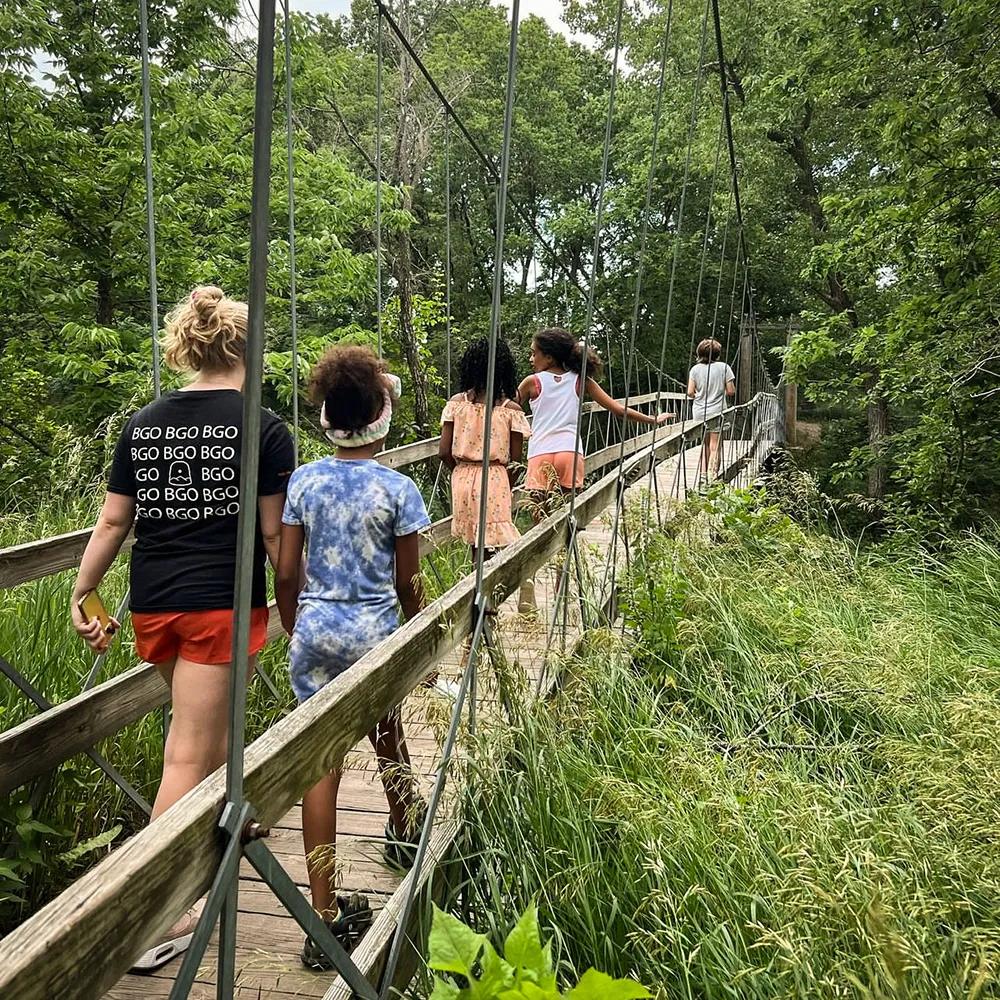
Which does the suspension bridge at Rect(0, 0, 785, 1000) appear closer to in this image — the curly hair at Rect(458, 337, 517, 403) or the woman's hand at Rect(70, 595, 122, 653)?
the woman's hand at Rect(70, 595, 122, 653)

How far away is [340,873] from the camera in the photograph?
1800 millimetres

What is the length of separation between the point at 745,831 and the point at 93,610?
1377mm

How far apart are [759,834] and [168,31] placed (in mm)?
7851

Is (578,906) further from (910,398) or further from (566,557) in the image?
(910,398)

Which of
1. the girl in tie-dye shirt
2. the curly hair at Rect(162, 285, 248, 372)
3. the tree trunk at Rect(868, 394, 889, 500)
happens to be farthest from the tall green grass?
the tree trunk at Rect(868, 394, 889, 500)

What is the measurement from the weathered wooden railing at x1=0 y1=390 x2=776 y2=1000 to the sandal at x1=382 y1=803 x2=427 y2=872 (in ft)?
1.18

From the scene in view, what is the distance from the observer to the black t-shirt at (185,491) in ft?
5.75

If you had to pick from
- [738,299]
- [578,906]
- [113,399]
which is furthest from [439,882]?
[738,299]

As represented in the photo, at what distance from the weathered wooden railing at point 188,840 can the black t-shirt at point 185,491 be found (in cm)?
44

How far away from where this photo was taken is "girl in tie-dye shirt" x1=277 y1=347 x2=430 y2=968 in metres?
1.84

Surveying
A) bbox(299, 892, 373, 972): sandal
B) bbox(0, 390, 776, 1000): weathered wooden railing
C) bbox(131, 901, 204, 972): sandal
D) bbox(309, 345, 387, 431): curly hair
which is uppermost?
bbox(309, 345, 387, 431): curly hair

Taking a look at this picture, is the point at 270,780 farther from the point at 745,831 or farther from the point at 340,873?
the point at 745,831

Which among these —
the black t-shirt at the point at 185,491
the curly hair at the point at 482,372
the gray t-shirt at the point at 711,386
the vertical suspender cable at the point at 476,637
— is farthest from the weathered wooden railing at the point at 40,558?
the gray t-shirt at the point at 711,386

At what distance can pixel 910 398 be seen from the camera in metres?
8.30
